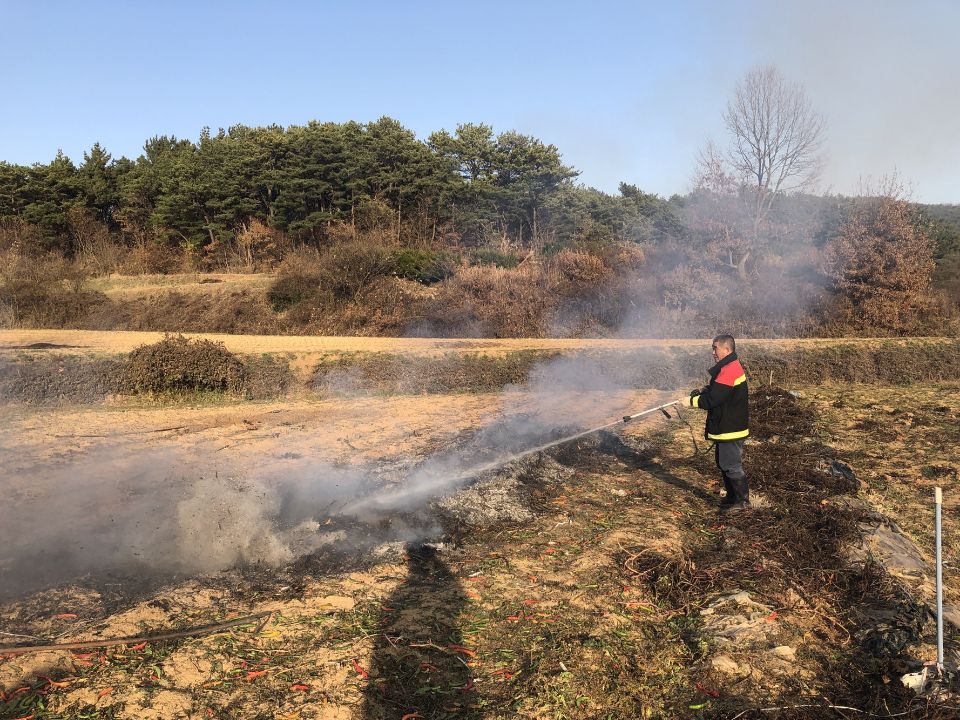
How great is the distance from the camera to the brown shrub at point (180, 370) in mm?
13320

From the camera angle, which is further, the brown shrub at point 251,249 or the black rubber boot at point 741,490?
the brown shrub at point 251,249

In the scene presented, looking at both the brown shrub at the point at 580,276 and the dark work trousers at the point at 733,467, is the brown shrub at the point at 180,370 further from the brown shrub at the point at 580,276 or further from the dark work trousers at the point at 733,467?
the brown shrub at the point at 580,276

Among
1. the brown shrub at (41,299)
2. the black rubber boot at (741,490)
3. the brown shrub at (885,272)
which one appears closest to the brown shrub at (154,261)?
the brown shrub at (41,299)

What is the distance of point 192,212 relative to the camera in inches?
1574

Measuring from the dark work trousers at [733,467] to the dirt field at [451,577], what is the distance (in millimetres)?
304

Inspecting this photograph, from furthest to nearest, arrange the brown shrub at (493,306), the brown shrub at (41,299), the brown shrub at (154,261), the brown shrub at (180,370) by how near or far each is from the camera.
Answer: the brown shrub at (154,261) → the brown shrub at (41,299) → the brown shrub at (493,306) → the brown shrub at (180,370)

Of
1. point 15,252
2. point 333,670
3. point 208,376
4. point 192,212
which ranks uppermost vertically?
point 192,212

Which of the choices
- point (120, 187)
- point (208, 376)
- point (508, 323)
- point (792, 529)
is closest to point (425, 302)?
point (508, 323)

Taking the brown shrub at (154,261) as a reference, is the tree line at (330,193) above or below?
above

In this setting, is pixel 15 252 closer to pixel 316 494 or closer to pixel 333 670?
pixel 316 494

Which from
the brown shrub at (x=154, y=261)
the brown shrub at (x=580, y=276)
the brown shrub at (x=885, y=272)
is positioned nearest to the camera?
the brown shrub at (x=885, y=272)

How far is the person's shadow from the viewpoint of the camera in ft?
14.0

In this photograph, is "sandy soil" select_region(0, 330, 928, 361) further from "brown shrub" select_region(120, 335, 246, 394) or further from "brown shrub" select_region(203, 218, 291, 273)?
"brown shrub" select_region(203, 218, 291, 273)

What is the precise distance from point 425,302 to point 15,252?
79.3 feet
